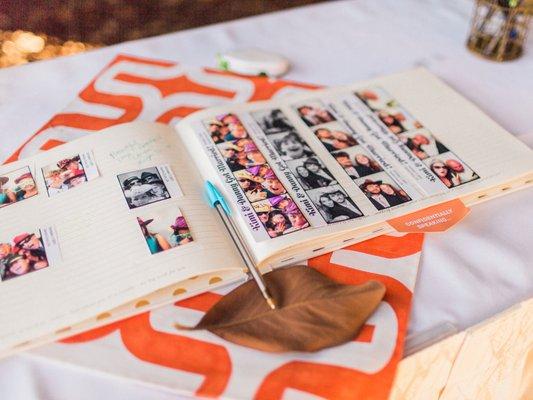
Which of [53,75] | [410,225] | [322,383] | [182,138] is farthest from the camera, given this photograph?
[53,75]

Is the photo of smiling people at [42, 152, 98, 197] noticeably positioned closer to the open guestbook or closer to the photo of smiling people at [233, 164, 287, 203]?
the open guestbook

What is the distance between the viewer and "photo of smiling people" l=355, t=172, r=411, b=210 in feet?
1.64

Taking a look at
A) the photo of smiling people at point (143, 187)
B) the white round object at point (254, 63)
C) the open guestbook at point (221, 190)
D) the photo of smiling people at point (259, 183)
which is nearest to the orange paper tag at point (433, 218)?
the open guestbook at point (221, 190)

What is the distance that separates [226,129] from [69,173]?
0.57 feet

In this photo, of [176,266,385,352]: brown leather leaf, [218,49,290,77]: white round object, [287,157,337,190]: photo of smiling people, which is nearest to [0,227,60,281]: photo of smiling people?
[176,266,385,352]: brown leather leaf

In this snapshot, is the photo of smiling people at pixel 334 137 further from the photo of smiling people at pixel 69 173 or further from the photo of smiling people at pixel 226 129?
the photo of smiling people at pixel 69 173

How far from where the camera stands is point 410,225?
0.48 metres

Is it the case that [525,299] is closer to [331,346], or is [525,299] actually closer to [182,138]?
[331,346]

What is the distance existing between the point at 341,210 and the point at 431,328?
5.2 inches

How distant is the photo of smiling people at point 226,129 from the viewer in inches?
22.4

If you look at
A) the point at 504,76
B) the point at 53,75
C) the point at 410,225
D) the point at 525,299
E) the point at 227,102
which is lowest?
the point at 525,299

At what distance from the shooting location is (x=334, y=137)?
58 cm

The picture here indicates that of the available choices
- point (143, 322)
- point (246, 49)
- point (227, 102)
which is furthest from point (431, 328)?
point (246, 49)

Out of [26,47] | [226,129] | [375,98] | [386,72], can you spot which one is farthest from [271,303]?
[26,47]
